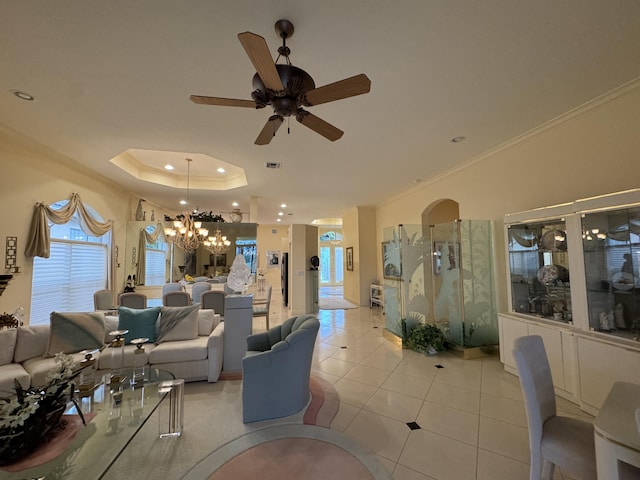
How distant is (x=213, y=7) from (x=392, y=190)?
5.52 metres

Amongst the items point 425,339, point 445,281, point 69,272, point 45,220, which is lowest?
point 425,339

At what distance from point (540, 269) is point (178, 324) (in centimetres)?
493

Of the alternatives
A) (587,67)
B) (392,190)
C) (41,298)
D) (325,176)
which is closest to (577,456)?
(587,67)

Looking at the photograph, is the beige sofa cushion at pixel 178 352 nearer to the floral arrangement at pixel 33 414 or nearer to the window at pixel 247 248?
the floral arrangement at pixel 33 414

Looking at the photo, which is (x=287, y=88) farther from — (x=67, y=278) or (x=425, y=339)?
(x=67, y=278)

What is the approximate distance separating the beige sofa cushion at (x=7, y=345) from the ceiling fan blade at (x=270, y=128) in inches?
141

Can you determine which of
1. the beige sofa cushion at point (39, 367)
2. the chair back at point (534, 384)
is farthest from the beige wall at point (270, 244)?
the chair back at point (534, 384)

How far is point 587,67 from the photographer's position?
242cm

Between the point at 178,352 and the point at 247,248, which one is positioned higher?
the point at 247,248

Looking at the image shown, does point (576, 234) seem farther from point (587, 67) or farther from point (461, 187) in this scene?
point (461, 187)

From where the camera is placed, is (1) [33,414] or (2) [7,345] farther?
(2) [7,345]

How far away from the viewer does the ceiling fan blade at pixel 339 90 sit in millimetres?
1727

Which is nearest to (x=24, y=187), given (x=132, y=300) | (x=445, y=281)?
(x=132, y=300)

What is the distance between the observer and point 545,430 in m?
1.76
